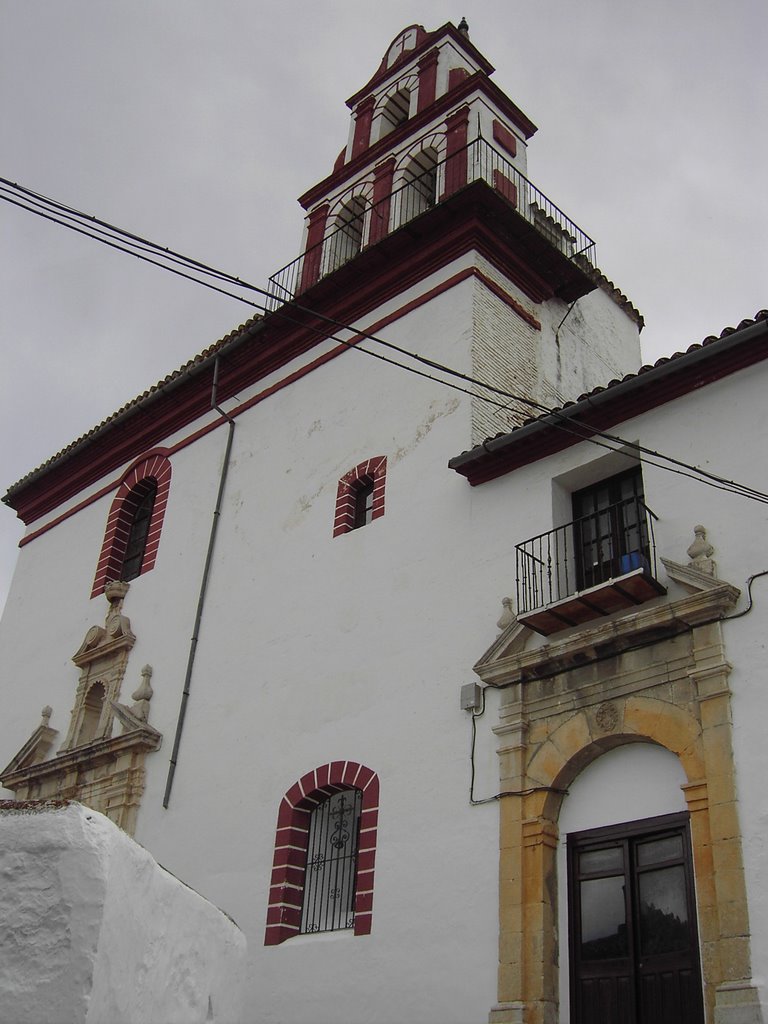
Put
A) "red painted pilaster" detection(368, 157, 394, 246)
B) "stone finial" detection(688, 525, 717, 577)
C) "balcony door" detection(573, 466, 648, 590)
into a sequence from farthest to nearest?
1. "red painted pilaster" detection(368, 157, 394, 246)
2. "balcony door" detection(573, 466, 648, 590)
3. "stone finial" detection(688, 525, 717, 577)

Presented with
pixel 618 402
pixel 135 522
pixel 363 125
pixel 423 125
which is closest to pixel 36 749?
pixel 135 522

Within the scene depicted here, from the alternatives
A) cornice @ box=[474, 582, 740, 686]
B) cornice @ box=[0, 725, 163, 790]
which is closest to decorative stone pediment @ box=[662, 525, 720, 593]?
cornice @ box=[474, 582, 740, 686]

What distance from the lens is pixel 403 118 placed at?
19156mm

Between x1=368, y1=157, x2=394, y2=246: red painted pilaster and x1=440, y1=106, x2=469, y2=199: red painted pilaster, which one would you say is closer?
x1=440, y1=106, x2=469, y2=199: red painted pilaster

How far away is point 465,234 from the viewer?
14461 millimetres

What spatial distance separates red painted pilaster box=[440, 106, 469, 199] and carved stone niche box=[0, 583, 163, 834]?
7.37 metres

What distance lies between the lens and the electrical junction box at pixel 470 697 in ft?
35.0

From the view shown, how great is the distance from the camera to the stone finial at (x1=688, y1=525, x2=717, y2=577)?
9562 mm

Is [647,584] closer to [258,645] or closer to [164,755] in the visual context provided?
[258,645]

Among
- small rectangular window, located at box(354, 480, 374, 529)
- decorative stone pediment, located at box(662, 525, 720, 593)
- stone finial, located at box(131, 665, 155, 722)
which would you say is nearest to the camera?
decorative stone pediment, located at box(662, 525, 720, 593)

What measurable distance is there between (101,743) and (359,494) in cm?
452

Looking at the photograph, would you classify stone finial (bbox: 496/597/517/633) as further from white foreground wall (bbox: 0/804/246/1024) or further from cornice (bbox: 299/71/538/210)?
cornice (bbox: 299/71/538/210)

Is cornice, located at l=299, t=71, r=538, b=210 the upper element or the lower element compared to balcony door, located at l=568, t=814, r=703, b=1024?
upper

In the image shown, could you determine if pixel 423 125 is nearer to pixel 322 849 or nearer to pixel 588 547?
pixel 588 547
